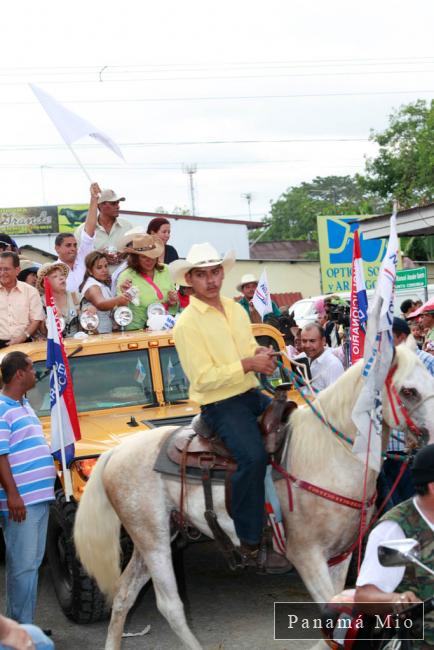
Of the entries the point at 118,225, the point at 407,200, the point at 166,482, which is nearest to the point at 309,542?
the point at 166,482

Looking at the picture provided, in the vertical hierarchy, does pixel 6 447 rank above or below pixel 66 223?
below

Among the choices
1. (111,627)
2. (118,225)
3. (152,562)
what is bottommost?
(111,627)

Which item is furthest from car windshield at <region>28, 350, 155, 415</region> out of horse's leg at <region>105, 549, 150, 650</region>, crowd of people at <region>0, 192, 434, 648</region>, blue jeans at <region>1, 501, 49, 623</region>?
blue jeans at <region>1, 501, 49, 623</region>

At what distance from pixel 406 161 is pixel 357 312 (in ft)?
132

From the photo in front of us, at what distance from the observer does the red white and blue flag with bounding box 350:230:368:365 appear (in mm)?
7801

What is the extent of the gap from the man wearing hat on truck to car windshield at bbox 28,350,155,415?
4.76 metres

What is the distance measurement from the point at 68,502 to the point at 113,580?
96 centimetres

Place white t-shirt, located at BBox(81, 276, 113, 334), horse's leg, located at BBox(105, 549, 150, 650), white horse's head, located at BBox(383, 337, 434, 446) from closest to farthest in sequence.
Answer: white horse's head, located at BBox(383, 337, 434, 446)
horse's leg, located at BBox(105, 549, 150, 650)
white t-shirt, located at BBox(81, 276, 113, 334)

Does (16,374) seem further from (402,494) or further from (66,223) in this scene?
(66,223)

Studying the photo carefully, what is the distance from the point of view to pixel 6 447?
5.79 meters

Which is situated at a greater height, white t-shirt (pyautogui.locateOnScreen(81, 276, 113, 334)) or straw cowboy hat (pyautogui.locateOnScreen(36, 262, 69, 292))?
straw cowboy hat (pyautogui.locateOnScreen(36, 262, 69, 292))

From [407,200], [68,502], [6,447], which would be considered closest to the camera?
[6,447]

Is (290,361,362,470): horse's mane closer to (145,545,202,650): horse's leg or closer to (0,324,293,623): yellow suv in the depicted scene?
(145,545,202,650): horse's leg

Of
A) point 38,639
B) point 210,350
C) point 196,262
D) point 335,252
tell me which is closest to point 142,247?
point 196,262
